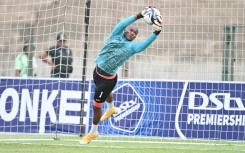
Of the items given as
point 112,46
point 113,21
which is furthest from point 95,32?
Result: point 112,46

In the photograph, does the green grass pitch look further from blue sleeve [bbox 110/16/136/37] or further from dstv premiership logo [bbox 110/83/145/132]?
blue sleeve [bbox 110/16/136/37]

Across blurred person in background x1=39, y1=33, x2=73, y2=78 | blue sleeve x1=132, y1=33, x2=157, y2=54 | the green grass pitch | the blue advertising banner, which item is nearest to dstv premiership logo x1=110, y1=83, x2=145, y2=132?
the blue advertising banner

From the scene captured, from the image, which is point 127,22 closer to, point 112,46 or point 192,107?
point 112,46

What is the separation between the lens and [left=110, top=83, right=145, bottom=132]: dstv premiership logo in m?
16.7

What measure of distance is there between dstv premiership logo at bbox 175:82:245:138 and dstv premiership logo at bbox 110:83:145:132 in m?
0.88

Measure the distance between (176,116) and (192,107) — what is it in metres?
0.41

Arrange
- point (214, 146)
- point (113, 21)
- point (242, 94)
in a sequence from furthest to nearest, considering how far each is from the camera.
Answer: point (113, 21), point (242, 94), point (214, 146)

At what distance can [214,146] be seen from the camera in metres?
14.7

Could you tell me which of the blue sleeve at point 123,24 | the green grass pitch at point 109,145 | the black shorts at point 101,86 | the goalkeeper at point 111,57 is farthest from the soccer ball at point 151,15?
the green grass pitch at point 109,145

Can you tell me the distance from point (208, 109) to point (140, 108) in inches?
59.6

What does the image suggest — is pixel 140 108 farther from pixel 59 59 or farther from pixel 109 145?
pixel 109 145

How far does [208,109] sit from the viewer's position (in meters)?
16.4

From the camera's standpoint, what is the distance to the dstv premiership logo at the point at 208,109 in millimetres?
16281

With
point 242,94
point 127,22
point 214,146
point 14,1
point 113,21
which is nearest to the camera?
point 127,22
